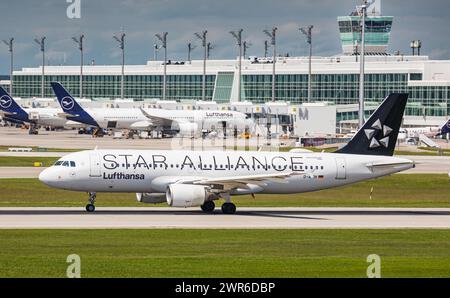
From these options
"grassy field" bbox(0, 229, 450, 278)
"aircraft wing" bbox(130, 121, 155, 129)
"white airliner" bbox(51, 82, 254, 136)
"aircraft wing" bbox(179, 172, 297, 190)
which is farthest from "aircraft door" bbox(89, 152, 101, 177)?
"aircraft wing" bbox(130, 121, 155, 129)

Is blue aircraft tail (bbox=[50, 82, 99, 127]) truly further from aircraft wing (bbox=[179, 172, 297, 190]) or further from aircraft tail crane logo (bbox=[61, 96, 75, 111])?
aircraft wing (bbox=[179, 172, 297, 190])

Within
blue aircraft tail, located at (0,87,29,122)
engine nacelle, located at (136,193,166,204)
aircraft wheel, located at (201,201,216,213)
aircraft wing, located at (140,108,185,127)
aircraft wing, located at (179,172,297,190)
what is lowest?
aircraft wheel, located at (201,201,216,213)

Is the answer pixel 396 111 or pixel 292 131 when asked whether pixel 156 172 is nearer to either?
pixel 396 111

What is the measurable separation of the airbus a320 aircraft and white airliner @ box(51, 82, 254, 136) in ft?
355

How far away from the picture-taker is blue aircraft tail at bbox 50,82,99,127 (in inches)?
6521

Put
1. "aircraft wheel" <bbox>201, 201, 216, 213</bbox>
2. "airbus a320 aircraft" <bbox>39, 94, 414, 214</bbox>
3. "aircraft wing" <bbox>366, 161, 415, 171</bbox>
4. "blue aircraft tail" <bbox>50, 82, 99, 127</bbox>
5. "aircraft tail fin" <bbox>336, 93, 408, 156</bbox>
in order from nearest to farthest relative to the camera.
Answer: "airbus a320 aircraft" <bbox>39, 94, 414, 214</bbox> < "aircraft wheel" <bbox>201, 201, 216, 213</bbox> < "aircraft wing" <bbox>366, 161, 415, 171</bbox> < "aircraft tail fin" <bbox>336, 93, 408, 156</bbox> < "blue aircraft tail" <bbox>50, 82, 99, 127</bbox>

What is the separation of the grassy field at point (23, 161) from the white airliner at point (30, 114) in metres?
71.1

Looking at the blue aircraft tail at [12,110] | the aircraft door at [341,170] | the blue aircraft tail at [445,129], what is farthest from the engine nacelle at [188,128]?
the aircraft door at [341,170]

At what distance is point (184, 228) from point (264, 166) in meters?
11.8

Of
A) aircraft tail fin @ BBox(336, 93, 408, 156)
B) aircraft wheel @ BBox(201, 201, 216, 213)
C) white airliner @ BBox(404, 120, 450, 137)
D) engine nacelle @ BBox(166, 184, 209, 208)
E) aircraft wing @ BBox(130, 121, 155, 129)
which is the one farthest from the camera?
white airliner @ BBox(404, 120, 450, 137)

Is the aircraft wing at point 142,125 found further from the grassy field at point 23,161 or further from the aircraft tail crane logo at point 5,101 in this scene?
the grassy field at point 23,161

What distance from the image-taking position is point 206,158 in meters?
59.5

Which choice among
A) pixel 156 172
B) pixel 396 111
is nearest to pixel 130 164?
pixel 156 172

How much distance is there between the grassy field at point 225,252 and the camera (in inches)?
1334
